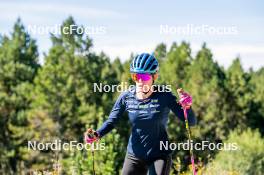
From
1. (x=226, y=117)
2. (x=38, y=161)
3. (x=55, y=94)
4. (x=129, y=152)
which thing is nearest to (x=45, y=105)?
(x=55, y=94)

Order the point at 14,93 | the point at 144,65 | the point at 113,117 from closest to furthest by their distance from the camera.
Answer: the point at 144,65 → the point at 113,117 → the point at 14,93

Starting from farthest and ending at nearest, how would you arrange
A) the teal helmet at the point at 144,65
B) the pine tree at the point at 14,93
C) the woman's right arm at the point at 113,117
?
the pine tree at the point at 14,93 → the woman's right arm at the point at 113,117 → the teal helmet at the point at 144,65

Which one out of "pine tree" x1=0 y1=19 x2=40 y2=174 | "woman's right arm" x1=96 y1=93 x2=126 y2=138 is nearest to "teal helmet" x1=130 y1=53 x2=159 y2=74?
"woman's right arm" x1=96 y1=93 x2=126 y2=138

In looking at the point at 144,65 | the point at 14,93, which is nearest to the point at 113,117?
the point at 144,65

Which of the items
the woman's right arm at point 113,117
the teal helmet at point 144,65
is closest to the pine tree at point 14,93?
the woman's right arm at point 113,117

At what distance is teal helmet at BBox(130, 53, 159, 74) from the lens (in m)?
5.08

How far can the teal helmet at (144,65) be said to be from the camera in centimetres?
508

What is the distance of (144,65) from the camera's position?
16.7 feet

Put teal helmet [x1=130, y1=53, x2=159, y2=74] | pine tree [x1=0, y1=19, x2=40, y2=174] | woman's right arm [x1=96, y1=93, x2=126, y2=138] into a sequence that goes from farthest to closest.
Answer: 1. pine tree [x1=0, y1=19, x2=40, y2=174]
2. woman's right arm [x1=96, y1=93, x2=126, y2=138]
3. teal helmet [x1=130, y1=53, x2=159, y2=74]

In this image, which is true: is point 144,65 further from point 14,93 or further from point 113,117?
point 14,93

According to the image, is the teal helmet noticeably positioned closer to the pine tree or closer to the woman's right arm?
the woman's right arm

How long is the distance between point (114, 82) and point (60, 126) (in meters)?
5.71

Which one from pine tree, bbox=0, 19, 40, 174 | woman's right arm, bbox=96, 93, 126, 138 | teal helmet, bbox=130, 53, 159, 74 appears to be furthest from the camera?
pine tree, bbox=0, 19, 40, 174

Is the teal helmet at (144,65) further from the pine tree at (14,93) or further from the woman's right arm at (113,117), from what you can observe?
the pine tree at (14,93)
